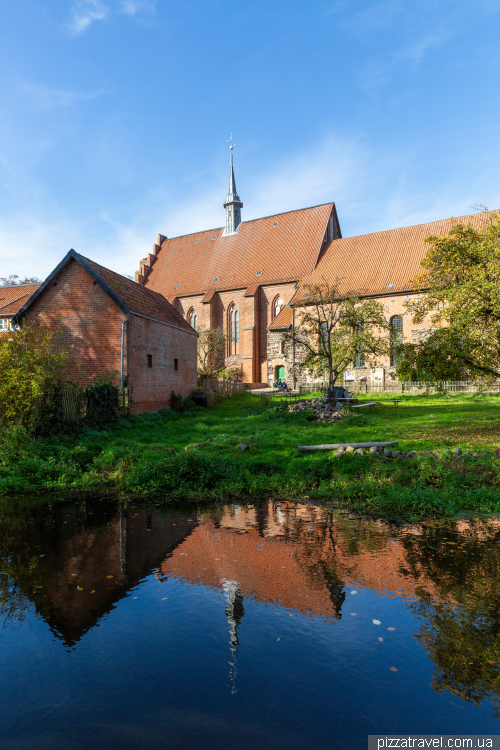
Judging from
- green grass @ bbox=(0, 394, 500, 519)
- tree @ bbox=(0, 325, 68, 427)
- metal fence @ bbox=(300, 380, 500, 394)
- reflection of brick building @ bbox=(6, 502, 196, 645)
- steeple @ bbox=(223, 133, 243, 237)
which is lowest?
reflection of brick building @ bbox=(6, 502, 196, 645)

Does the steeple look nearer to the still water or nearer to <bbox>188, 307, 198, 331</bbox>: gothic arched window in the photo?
<bbox>188, 307, 198, 331</bbox>: gothic arched window

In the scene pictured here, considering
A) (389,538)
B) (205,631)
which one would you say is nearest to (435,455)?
(389,538)

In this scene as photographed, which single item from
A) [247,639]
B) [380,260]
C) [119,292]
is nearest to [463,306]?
[247,639]

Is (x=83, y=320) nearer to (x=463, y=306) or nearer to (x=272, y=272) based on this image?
(x=463, y=306)

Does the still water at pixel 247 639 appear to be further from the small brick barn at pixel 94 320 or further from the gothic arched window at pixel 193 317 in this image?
the gothic arched window at pixel 193 317

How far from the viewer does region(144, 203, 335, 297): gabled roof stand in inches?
1799

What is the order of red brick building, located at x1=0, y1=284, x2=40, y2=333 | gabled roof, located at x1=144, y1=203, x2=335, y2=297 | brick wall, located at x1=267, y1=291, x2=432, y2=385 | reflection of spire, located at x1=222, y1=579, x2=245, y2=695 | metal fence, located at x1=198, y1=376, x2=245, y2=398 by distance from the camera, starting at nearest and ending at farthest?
1. reflection of spire, located at x1=222, y1=579, x2=245, y2=695
2. metal fence, located at x1=198, y1=376, x2=245, y2=398
3. red brick building, located at x1=0, y1=284, x2=40, y2=333
4. brick wall, located at x1=267, y1=291, x2=432, y2=385
5. gabled roof, located at x1=144, y1=203, x2=335, y2=297

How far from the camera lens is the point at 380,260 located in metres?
39.8

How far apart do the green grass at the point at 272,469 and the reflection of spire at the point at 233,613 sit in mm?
3645

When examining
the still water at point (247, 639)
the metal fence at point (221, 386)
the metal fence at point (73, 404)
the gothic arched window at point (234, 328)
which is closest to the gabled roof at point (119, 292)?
the metal fence at point (73, 404)

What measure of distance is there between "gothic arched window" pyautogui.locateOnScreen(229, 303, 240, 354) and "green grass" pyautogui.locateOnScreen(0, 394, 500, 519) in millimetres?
34224

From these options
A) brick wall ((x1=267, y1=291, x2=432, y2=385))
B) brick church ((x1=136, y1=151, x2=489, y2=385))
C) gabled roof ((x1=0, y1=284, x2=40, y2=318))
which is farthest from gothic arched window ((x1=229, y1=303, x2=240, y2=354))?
gabled roof ((x1=0, y1=284, x2=40, y2=318))

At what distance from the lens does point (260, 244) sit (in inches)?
1962

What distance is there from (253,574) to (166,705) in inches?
89.6
